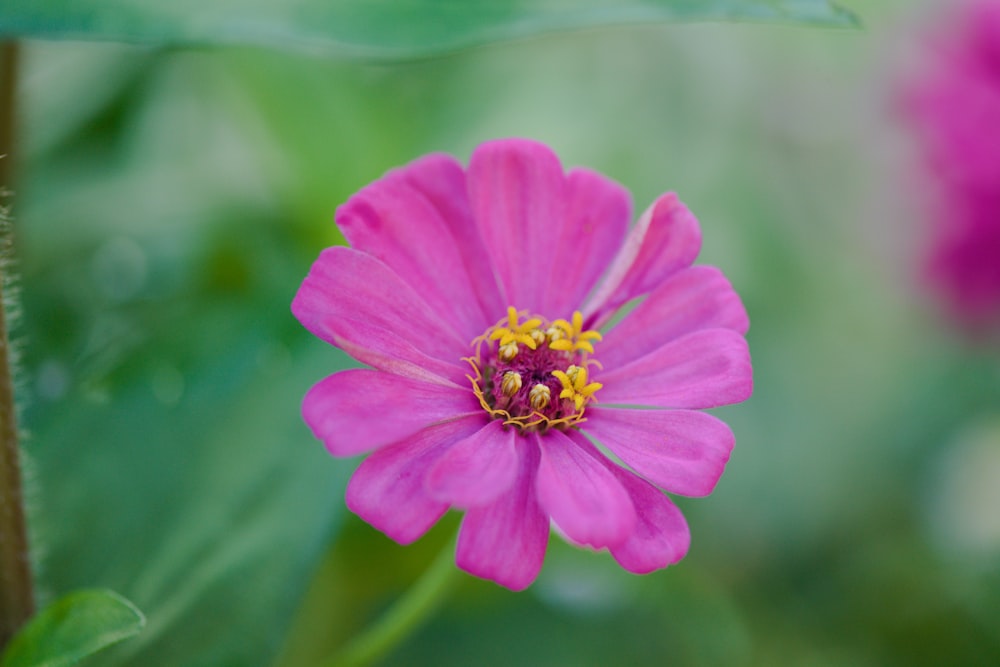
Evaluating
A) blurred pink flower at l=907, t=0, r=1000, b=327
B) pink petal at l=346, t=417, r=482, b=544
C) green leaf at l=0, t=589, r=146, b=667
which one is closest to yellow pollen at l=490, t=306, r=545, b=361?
pink petal at l=346, t=417, r=482, b=544

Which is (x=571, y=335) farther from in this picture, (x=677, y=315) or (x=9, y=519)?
(x=9, y=519)

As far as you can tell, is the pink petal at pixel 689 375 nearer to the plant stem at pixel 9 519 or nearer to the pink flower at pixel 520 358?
the pink flower at pixel 520 358

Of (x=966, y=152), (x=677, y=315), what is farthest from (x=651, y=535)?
(x=966, y=152)

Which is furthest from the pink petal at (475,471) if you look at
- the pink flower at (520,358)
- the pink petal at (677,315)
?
the pink petal at (677,315)

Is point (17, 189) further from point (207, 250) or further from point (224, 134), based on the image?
point (224, 134)

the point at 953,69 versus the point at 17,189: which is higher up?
the point at 953,69

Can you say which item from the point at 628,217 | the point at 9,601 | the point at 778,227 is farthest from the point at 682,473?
the point at 778,227

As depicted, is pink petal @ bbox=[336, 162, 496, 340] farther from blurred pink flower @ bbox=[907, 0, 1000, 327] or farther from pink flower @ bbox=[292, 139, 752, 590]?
blurred pink flower @ bbox=[907, 0, 1000, 327]
